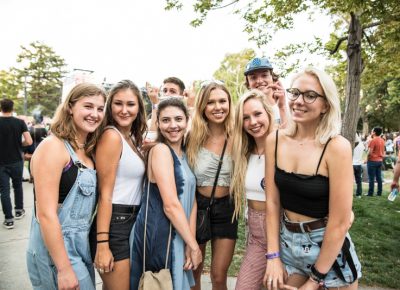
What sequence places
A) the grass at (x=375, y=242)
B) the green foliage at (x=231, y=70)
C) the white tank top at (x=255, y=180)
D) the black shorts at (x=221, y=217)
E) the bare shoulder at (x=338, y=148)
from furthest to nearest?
1. the green foliage at (x=231, y=70)
2. the grass at (x=375, y=242)
3. the black shorts at (x=221, y=217)
4. the white tank top at (x=255, y=180)
5. the bare shoulder at (x=338, y=148)

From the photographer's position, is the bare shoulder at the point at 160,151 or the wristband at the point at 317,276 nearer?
the wristband at the point at 317,276

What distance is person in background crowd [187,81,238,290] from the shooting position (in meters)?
2.84

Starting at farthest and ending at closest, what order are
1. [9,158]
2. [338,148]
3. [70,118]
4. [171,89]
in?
[9,158], [171,89], [70,118], [338,148]

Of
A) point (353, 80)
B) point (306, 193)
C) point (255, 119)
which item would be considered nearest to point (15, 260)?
point (255, 119)

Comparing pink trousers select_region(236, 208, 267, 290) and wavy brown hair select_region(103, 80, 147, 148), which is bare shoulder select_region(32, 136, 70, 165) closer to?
wavy brown hair select_region(103, 80, 147, 148)

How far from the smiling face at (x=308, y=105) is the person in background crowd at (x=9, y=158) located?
591 centimetres

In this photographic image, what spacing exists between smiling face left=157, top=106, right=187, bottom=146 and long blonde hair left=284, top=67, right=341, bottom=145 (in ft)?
3.79

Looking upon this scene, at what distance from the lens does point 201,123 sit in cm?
300

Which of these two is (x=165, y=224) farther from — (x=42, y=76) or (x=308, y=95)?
(x=42, y=76)

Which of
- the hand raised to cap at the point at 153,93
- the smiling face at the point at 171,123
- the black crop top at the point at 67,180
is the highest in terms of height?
the hand raised to cap at the point at 153,93

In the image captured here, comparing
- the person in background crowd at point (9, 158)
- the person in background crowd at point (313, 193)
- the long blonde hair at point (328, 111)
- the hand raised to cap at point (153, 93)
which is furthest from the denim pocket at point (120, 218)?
the person in background crowd at point (9, 158)

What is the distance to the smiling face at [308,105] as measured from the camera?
79.8 inches

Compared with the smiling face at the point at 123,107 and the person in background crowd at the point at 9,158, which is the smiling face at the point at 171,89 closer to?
the smiling face at the point at 123,107

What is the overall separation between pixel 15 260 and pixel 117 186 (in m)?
3.28
